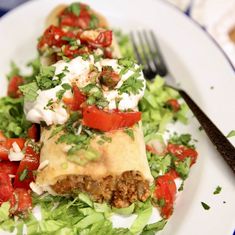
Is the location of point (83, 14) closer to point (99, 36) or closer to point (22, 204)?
point (99, 36)

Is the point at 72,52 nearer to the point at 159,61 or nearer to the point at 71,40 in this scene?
the point at 71,40

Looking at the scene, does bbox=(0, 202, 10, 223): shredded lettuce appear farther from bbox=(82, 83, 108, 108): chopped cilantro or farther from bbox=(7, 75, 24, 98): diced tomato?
bbox=(7, 75, 24, 98): diced tomato

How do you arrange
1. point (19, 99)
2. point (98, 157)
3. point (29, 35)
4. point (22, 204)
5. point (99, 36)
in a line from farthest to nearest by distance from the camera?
point (29, 35)
point (19, 99)
point (99, 36)
point (22, 204)
point (98, 157)

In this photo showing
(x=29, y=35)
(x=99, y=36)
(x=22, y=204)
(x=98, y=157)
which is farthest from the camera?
(x=29, y=35)

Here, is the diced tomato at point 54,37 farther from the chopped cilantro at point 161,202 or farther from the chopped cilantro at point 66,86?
the chopped cilantro at point 161,202

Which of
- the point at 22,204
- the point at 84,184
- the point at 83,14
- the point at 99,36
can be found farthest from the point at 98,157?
the point at 83,14

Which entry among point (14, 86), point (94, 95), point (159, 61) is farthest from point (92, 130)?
point (159, 61)

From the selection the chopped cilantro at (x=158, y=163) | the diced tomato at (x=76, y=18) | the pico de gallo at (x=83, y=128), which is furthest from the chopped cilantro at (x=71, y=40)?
the chopped cilantro at (x=158, y=163)
